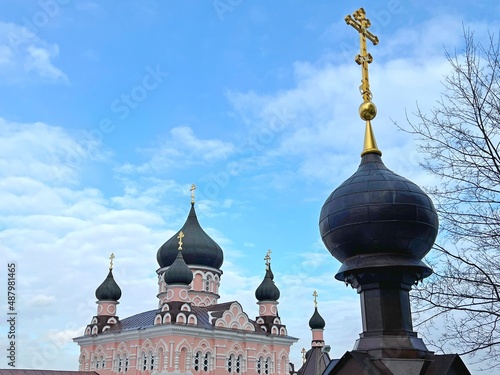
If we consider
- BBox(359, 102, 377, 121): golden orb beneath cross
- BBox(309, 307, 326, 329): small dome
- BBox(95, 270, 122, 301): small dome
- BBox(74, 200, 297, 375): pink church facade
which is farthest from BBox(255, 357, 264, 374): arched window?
BBox(359, 102, 377, 121): golden orb beneath cross

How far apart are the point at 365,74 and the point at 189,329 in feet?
79.4

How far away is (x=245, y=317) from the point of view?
32.1m

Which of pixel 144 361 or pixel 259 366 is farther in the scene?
pixel 259 366

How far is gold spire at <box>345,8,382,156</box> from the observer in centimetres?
598

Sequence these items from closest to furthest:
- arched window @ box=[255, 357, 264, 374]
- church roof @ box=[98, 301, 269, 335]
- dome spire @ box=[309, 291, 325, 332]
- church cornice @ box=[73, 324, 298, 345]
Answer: church cornice @ box=[73, 324, 298, 345] < church roof @ box=[98, 301, 269, 335] < arched window @ box=[255, 357, 264, 374] < dome spire @ box=[309, 291, 325, 332]

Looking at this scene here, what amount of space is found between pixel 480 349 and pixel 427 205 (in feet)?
5.36

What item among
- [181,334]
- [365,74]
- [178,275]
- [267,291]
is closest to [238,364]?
[181,334]

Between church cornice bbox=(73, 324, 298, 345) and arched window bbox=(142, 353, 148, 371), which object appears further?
arched window bbox=(142, 353, 148, 371)

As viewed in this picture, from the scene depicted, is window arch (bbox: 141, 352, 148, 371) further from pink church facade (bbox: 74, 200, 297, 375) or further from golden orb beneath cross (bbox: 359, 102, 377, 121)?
golden orb beneath cross (bbox: 359, 102, 377, 121)

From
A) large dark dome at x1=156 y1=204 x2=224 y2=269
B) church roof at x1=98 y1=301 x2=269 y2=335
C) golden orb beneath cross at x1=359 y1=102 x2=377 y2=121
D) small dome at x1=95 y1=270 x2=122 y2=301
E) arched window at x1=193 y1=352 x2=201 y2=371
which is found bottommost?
golden orb beneath cross at x1=359 y1=102 x2=377 y2=121

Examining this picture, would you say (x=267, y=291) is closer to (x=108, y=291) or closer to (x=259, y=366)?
(x=259, y=366)

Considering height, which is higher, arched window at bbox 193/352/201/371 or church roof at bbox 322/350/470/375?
arched window at bbox 193/352/201/371

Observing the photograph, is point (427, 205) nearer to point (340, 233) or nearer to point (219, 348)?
point (340, 233)

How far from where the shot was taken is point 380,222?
5.26 m
